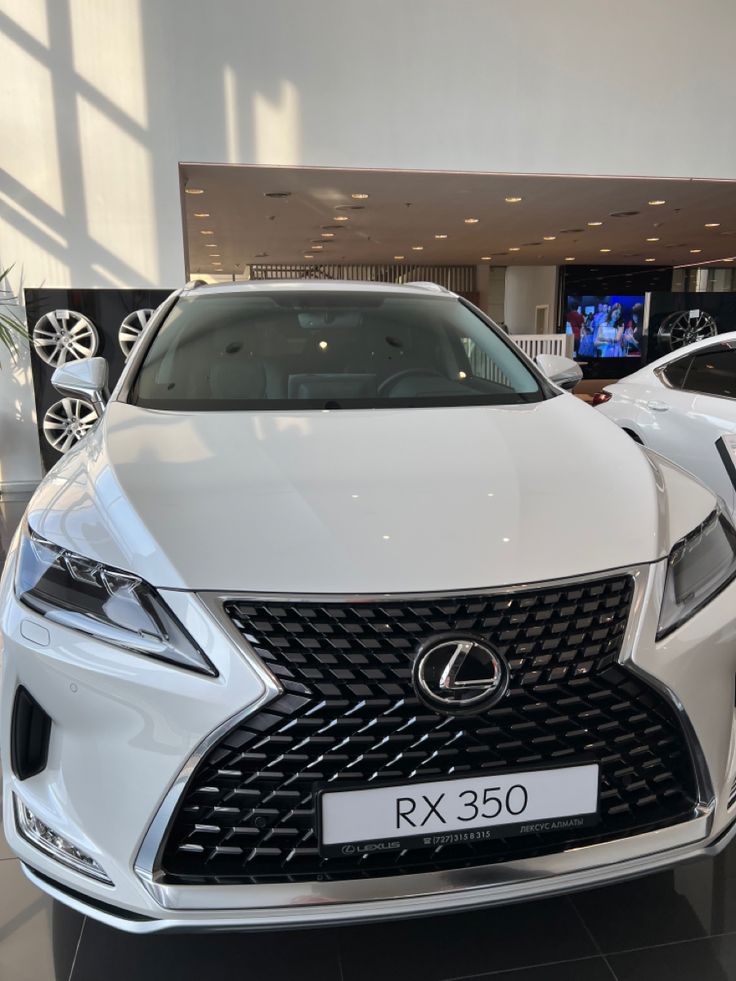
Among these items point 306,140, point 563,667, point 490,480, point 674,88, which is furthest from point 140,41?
point 563,667

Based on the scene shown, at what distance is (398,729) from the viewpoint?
954 millimetres

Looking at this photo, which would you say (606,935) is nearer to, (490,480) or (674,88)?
(490,480)

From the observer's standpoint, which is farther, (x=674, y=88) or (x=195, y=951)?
(x=674, y=88)

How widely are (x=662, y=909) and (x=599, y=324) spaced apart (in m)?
19.2

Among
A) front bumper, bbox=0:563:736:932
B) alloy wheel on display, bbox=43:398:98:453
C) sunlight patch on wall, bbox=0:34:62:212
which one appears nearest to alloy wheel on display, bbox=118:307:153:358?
alloy wheel on display, bbox=43:398:98:453

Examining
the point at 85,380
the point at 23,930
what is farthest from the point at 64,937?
the point at 85,380

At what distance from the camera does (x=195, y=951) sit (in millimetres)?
1282

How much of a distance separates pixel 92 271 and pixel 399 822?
5402mm

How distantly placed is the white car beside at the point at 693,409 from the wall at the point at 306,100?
11.6 ft

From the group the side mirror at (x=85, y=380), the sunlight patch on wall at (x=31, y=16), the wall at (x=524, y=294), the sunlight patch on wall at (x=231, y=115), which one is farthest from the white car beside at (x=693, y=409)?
the wall at (x=524, y=294)

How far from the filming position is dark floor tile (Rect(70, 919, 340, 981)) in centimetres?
123

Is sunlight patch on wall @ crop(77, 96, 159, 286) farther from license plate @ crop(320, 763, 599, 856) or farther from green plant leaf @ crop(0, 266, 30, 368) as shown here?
license plate @ crop(320, 763, 599, 856)

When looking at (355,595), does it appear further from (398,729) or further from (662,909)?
(662,909)

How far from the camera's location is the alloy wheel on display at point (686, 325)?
10.8 meters
